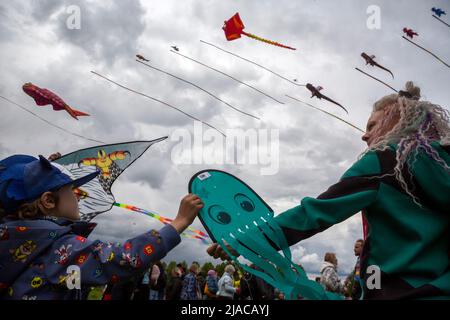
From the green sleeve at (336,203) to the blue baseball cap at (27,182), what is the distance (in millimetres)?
1232

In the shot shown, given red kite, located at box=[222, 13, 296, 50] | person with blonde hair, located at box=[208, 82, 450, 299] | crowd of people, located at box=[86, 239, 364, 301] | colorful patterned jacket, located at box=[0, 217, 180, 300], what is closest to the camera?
person with blonde hair, located at box=[208, 82, 450, 299]

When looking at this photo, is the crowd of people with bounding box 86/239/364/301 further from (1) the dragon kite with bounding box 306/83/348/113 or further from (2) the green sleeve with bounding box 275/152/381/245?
(2) the green sleeve with bounding box 275/152/381/245

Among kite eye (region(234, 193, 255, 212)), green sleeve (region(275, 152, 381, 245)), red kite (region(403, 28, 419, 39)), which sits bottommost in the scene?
green sleeve (region(275, 152, 381, 245))

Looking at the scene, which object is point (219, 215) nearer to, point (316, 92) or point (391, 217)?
point (391, 217)

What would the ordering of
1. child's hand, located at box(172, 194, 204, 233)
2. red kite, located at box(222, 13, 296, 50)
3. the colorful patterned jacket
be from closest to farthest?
the colorful patterned jacket
child's hand, located at box(172, 194, 204, 233)
red kite, located at box(222, 13, 296, 50)

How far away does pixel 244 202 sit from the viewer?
2277 millimetres

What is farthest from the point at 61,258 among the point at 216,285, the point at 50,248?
the point at 216,285

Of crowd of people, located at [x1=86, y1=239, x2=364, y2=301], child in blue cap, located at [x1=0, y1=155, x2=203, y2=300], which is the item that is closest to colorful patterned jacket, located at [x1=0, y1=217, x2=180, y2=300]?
child in blue cap, located at [x1=0, y1=155, x2=203, y2=300]

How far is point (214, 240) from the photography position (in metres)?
2.08

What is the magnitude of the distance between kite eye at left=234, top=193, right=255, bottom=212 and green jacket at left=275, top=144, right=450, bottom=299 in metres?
0.35

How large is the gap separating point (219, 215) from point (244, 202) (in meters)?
0.18

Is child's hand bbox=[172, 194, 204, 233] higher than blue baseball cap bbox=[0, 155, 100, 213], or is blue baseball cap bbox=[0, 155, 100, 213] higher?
blue baseball cap bbox=[0, 155, 100, 213]

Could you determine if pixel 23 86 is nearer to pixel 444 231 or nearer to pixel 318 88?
pixel 318 88

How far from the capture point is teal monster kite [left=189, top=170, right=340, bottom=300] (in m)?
1.93
